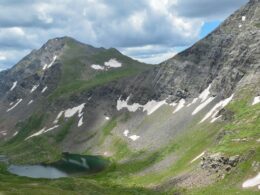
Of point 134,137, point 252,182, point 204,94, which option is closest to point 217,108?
point 204,94

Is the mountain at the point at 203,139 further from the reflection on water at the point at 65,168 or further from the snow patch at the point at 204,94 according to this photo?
the reflection on water at the point at 65,168

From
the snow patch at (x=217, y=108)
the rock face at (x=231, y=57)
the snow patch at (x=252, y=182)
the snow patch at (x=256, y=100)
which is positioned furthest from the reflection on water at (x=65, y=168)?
the snow patch at (x=252, y=182)

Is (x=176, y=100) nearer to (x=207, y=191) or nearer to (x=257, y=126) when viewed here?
(x=257, y=126)

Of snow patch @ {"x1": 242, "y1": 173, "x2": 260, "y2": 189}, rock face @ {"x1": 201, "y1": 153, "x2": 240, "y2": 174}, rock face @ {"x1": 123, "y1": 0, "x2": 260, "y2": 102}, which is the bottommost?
snow patch @ {"x1": 242, "y1": 173, "x2": 260, "y2": 189}

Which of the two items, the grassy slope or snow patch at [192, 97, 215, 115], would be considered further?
snow patch at [192, 97, 215, 115]

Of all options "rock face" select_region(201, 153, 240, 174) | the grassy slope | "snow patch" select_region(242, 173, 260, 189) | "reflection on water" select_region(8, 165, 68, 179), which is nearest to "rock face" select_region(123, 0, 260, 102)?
the grassy slope

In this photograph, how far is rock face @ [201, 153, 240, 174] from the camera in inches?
3760

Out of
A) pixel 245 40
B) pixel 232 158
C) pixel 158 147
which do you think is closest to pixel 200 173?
pixel 232 158

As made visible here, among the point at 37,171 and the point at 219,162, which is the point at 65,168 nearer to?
the point at 37,171

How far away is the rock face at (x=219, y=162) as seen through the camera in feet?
313

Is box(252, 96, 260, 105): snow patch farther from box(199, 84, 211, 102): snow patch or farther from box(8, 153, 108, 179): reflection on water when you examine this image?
box(8, 153, 108, 179): reflection on water

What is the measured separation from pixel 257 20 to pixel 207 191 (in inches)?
4432

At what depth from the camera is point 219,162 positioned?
99.9 meters

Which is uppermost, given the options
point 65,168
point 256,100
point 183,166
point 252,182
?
point 256,100
